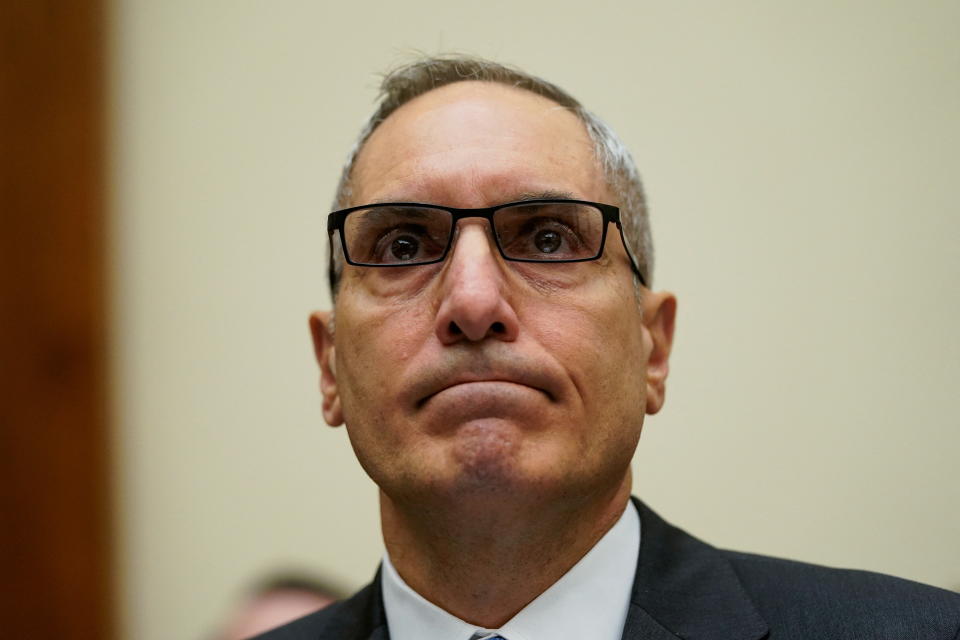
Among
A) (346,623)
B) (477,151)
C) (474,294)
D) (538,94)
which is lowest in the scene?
(346,623)

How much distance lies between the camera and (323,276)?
285 centimetres

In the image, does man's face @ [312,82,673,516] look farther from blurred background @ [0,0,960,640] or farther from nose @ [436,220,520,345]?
blurred background @ [0,0,960,640]

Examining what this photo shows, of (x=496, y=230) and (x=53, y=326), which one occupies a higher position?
(x=496, y=230)

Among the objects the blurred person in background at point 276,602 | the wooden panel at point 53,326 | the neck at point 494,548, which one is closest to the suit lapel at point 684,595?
the neck at point 494,548

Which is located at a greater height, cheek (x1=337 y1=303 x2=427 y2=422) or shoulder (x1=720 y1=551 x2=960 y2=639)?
cheek (x1=337 y1=303 x2=427 y2=422)

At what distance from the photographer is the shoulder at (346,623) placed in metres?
1.62

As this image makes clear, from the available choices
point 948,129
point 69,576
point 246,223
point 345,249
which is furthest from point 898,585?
point 69,576

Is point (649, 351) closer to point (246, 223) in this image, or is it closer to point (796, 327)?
point (796, 327)

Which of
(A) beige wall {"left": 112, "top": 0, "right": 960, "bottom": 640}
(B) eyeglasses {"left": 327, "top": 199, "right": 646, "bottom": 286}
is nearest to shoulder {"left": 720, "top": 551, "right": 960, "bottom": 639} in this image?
(B) eyeglasses {"left": 327, "top": 199, "right": 646, "bottom": 286}

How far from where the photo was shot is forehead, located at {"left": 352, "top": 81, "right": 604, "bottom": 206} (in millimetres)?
1452

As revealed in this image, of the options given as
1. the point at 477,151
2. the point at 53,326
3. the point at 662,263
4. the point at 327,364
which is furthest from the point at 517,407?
the point at 53,326

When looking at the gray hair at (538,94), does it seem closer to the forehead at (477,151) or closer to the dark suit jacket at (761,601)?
the forehead at (477,151)

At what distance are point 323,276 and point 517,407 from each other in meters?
1.66

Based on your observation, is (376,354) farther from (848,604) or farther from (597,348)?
(848,604)
